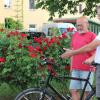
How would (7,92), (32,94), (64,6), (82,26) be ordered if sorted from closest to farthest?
(32,94)
(82,26)
(7,92)
(64,6)

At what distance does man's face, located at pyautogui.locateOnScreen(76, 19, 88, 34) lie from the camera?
7.43m

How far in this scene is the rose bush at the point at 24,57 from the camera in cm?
839

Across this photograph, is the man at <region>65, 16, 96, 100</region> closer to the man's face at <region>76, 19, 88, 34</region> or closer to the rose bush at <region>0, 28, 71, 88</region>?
the man's face at <region>76, 19, 88, 34</region>

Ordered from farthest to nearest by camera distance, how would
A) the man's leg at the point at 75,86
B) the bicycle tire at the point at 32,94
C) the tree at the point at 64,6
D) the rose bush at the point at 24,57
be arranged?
the tree at the point at 64,6, the rose bush at the point at 24,57, the man's leg at the point at 75,86, the bicycle tire at the point at 32,94

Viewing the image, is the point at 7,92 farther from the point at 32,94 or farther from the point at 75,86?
the point at 32,94

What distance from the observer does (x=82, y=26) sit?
7465mm

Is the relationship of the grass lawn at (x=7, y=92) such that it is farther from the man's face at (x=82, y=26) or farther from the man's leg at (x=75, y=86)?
the man's face at (x=82, y=26)

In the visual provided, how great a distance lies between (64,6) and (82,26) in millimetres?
15481

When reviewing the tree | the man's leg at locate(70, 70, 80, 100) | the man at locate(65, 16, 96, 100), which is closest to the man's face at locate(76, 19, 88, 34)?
the man at locate(65, 16, 96, 100)

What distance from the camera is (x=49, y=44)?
28.8 ft

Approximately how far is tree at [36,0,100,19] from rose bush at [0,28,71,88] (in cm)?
1336

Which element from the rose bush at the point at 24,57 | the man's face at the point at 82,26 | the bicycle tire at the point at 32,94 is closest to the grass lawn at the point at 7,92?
the rose bush at the point at 24,57

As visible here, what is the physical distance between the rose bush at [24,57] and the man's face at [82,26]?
1.12m

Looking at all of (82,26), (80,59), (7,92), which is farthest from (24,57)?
(82,26)
